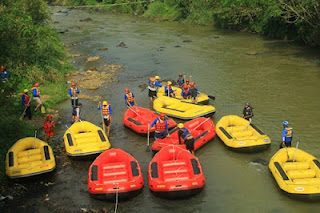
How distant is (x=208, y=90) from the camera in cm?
1931

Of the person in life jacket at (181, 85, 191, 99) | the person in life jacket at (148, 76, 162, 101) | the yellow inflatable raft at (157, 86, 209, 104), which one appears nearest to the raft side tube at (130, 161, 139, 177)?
the yellow inflatable raft at (157, 86, 209, 104)

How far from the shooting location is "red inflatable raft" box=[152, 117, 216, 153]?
12.3 metres

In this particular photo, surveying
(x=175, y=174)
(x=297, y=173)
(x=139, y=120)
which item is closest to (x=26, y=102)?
(x=139, y=120)

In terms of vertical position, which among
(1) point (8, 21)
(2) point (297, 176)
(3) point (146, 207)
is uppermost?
(1) point (8, 21)

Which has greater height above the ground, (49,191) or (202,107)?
(202,107)

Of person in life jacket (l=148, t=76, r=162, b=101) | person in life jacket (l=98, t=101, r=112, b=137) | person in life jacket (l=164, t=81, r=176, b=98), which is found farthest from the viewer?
person in life jacket (l=148, t=76, r=162, b=101)

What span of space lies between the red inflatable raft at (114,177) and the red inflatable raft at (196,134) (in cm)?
175

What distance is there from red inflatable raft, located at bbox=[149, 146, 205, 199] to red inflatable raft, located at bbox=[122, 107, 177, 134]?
282 centimetres

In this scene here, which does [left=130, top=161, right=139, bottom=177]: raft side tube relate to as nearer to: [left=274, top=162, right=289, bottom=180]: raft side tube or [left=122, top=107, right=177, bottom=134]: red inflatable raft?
[left=122, top=107, right=177, bottom=134]: red inflatable raft

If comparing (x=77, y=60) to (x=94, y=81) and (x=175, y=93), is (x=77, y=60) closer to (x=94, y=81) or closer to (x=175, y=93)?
(x=94, y=81)

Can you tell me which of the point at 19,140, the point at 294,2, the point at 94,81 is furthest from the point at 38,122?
the point at 294,2

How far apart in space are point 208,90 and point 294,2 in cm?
1286

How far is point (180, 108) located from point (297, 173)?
6720 millimetres

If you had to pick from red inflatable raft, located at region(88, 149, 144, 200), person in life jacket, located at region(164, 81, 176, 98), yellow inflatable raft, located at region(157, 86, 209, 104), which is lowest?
red inflatable raft, located at region(88, 149, 144, 200)
